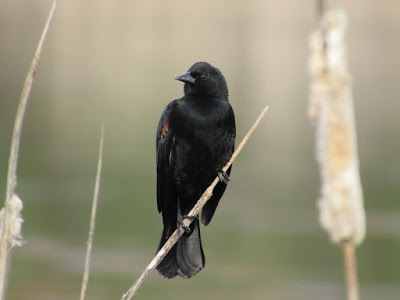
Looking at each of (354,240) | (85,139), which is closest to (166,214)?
(354,240)

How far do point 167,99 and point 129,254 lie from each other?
8864 mm

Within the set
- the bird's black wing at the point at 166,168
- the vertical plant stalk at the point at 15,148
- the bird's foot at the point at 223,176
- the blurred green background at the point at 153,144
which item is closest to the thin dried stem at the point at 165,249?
the vertical plant stalk at the point at 15,148

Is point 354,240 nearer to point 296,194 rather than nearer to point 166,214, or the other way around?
point 166,214

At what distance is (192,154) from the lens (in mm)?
3992

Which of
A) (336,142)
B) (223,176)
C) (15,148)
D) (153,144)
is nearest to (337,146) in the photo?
(336,142)

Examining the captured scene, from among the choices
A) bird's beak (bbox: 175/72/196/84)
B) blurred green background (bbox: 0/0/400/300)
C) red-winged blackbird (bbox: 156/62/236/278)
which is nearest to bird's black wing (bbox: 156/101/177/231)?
red-winged blackbird (bbox: 156/62/236/278)

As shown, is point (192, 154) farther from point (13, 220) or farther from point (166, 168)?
point (13, 220)

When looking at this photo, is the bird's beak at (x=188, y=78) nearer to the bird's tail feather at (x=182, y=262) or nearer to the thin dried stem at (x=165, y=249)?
the bird's tail feather at (x=182, y=262)

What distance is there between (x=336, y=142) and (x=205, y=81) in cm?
209

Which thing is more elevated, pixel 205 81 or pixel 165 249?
pixel 205 81

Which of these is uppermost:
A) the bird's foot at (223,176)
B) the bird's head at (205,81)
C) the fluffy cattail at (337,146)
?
the bird's head at (205,81)

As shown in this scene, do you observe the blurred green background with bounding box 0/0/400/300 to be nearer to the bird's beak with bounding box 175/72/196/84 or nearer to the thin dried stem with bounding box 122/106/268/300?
the bird's beak with bounding box 175/72/196/84

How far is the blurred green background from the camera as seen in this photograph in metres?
9.13

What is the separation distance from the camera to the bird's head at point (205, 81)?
4.07 meters
